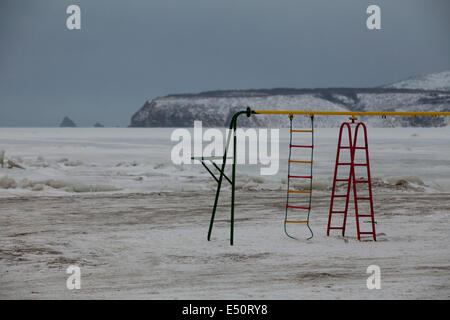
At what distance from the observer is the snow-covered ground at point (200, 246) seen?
6.50 metres

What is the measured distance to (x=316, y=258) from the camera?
26.4 feet

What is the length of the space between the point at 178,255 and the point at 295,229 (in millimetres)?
2936

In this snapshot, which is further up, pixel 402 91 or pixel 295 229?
pixel 402 91

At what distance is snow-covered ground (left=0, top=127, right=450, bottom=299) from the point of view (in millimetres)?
6504

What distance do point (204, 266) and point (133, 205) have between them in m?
6.29

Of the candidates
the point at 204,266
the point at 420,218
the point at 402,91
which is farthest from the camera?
the point at 402,91

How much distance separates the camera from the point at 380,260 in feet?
26.0

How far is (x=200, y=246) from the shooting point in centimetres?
882

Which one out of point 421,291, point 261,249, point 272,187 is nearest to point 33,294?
point 261,249

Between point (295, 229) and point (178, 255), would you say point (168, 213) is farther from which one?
point (178, 255)

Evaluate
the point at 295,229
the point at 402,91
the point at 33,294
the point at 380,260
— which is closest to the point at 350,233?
the point at 295,229

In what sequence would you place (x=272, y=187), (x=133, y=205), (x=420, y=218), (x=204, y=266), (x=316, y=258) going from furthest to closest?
(x=272, y=187) < (x=133, y=205) < (x=420, y=218) < (x=316, y=258) < (x=204, y=266)

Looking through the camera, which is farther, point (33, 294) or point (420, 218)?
point (420, 218)

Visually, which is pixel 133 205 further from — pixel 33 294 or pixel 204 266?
pixel 33 294
